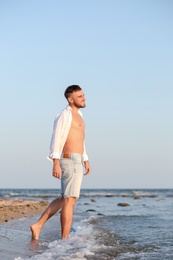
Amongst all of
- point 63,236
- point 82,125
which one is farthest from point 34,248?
point 82,125

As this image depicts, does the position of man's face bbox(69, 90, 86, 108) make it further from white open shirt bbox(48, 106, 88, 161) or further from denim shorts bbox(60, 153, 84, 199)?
denim shorts bbox(60, 153, 84, 199)

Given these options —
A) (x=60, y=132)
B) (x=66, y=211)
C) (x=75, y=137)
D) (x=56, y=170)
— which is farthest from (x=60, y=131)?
(x=66, y=211)

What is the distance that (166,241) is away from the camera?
6.12 m

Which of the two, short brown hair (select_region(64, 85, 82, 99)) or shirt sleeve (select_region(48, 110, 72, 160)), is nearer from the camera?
shirt sleeve (select_region(48, 110, 72, 160))

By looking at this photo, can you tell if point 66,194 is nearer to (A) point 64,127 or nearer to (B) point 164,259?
(A) point 64,127

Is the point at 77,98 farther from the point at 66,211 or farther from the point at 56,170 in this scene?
the point at 66,211

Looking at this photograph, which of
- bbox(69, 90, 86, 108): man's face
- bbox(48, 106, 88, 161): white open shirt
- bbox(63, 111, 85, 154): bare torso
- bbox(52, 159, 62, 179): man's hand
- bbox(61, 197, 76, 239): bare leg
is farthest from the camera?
bbox(69, 90, 86, 108): man's face

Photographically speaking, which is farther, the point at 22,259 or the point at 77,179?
the point at 77,179

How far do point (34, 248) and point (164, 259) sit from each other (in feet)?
5.01

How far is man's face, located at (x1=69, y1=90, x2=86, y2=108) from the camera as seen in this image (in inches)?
235

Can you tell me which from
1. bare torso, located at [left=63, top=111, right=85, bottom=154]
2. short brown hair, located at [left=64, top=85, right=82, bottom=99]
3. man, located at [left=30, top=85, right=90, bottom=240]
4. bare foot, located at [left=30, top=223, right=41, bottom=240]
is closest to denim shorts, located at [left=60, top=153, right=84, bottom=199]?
man, located at [left=30, top=85, right=90, bottom=240]

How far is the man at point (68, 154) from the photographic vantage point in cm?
567

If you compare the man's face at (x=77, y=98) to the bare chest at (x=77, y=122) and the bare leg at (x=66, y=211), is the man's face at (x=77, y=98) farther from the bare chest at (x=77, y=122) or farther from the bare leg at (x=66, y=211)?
the bare leg at (x=66, y=211)

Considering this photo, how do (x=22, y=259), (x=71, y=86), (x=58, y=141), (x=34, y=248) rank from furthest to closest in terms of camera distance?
(x=71, y=86), (x=58, y=141), (x=34, y=248), (x=22, y=259)
